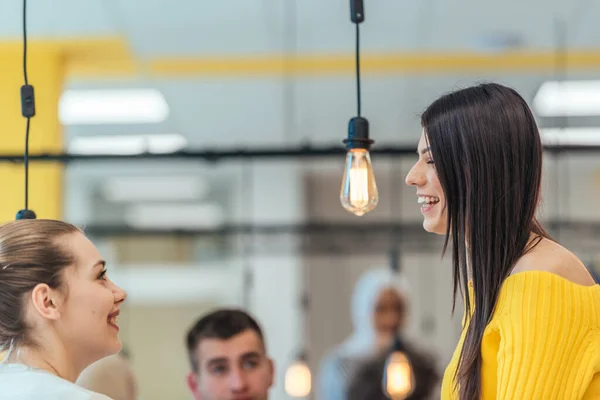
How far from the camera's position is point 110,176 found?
1054 centimetres

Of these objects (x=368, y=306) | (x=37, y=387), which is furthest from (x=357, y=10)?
(x=368, y=306)

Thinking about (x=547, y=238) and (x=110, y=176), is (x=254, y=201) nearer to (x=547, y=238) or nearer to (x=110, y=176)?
(x=110, y=176)

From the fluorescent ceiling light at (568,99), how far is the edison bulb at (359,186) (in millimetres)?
4869

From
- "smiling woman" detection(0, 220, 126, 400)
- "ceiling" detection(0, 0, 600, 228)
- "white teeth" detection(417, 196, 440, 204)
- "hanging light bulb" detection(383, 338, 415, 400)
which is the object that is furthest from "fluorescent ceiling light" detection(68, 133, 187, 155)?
"white teeth" detection(417, 196, 440, 204)

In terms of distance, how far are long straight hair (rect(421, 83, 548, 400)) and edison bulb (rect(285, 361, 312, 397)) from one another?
4.81 metres

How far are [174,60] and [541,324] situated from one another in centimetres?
514

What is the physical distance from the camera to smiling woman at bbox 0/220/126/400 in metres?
1.71

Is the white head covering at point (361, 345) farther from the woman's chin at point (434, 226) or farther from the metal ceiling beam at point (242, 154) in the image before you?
the woman's chin at point (434, 226)

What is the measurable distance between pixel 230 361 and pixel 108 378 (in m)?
0.41

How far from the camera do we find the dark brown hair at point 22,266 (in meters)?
1.72

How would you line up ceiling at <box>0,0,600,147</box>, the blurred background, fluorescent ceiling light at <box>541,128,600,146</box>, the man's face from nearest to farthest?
the man's face → ceiling at <box>0,0,600,147</box> → the blurred background → fluorescent ceiling light at <box>541,128,600,146</box>

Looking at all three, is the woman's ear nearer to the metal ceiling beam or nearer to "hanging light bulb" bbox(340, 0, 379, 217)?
"hanging light bulb" bbox(340, 0, 379, 217)

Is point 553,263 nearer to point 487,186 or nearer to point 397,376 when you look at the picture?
point 487,186

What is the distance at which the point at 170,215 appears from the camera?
11.4 metres
